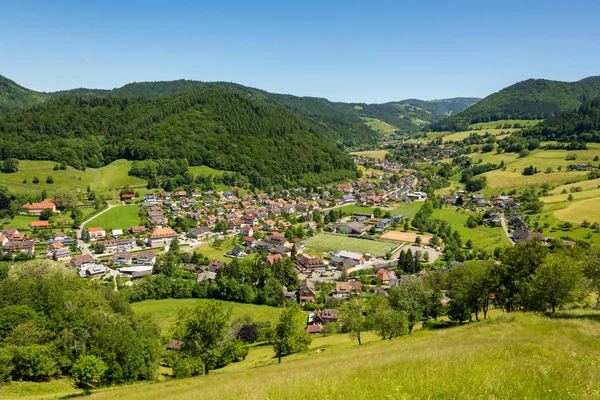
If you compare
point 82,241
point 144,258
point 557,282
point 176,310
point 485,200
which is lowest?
point 176,310

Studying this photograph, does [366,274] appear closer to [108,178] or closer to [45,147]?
[108,178]

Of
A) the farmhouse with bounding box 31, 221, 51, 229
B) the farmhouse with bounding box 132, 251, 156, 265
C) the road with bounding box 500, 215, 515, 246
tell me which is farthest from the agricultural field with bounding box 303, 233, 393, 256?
the farmhouse with bounding box 31, 221, 51, 229

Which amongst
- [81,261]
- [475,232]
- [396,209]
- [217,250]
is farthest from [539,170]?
[81,261]

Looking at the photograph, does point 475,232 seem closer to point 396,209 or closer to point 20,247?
point 396,209

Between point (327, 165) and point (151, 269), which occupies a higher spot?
point (327, 165)

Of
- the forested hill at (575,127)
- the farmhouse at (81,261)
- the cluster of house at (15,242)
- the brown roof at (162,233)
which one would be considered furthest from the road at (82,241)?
the forested hill at (575,127)

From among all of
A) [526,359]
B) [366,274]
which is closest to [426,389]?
[526,359]

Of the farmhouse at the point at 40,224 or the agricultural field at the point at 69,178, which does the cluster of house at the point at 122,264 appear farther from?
the agricultural field at the point at 69,178
